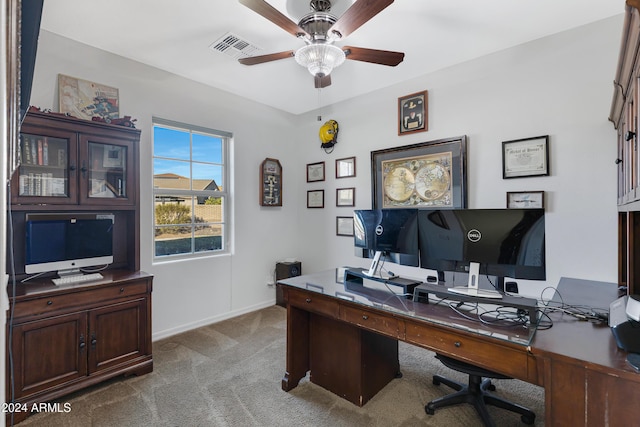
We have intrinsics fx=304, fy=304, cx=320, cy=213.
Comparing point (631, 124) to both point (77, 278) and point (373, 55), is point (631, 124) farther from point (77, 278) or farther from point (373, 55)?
point (77, 278)

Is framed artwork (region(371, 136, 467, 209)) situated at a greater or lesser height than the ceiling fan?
lesser

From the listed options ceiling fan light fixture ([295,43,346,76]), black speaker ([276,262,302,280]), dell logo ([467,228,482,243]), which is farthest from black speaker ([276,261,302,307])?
dell logo ([467,228,482,243])

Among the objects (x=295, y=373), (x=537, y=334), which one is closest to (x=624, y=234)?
(x=537, y=334)

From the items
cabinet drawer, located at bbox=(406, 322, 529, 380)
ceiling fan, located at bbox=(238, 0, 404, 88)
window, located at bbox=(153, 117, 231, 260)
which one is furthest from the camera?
window, located at bbox=(153, 117, 231, 260)

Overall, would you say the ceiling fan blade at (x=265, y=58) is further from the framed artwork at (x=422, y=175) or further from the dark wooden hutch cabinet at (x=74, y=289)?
the framed artwork at (x=422, y=175)

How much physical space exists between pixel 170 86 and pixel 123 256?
1821mm

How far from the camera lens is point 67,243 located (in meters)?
2.41

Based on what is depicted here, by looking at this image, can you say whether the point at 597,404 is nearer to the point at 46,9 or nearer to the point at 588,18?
the point at 588,18

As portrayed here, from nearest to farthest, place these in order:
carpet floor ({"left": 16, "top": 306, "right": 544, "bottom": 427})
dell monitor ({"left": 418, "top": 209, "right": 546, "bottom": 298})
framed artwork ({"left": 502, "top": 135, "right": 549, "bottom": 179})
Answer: dell monitor ({"left": 418, "top": 209, "right": 546, "bottom": 298}) → carpet floor ({"left": 16, "top": 306, "right": 544, "bottom": 427}) → framed artwork ({"left": 502, "top": 135, "right": 549, "bottom": 179})

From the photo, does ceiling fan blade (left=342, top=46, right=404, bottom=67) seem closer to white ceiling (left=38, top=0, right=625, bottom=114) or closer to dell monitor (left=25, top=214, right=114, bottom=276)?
white ceiling (left=38, top=0, right=625, bottom=114)

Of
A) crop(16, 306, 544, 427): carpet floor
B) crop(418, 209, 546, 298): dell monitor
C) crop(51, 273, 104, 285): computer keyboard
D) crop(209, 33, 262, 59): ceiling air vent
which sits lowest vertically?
crop(16, 306, 544, 427): carpet floor

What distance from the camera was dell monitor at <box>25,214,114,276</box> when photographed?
2.27 m

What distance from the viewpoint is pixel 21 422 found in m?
1.93

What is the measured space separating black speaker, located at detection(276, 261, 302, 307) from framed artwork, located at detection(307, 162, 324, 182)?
1229 mm
